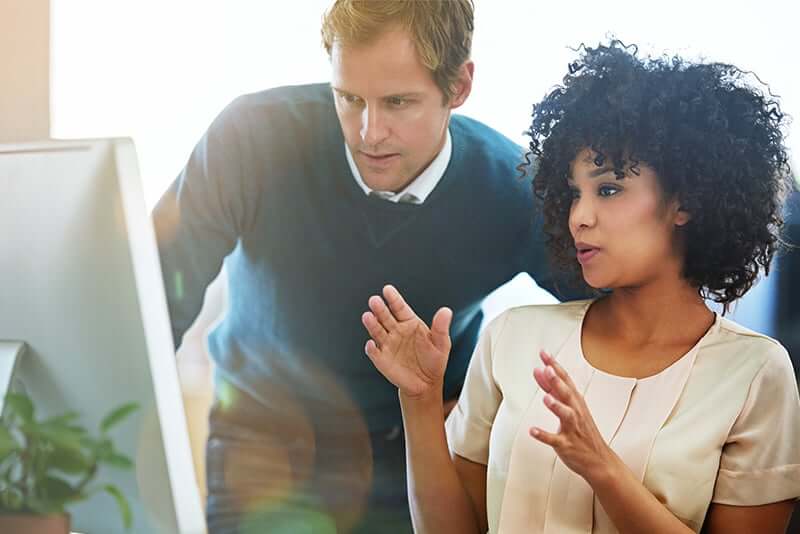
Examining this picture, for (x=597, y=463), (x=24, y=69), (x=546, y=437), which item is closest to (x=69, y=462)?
(x=546, y=437)

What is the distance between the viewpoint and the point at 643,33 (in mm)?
1631

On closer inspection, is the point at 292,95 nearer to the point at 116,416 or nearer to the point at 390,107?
the point at 390,107

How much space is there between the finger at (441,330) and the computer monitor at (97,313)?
64 centimetres

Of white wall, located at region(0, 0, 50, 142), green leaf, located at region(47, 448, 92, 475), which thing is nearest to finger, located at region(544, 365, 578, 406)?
green leaf, located at region(47, 448, 92, 475)

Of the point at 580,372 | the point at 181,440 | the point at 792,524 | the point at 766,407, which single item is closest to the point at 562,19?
the point at 580,372

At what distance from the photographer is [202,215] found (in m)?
1.85

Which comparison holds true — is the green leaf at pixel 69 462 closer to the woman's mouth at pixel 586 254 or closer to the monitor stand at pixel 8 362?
the monitor stand at pixel 8 362

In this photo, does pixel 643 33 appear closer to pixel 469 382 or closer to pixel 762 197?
pixel 762 197

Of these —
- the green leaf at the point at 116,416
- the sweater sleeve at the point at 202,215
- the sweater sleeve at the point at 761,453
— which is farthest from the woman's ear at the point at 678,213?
the green leaf at the point at 116,416

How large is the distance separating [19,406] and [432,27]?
3.13ft

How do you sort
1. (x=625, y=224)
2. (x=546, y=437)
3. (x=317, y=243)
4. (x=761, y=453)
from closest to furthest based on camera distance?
(x=546, y=437)
(x=761, y=453)
(x=625, y=224)
(x=317, y=243)

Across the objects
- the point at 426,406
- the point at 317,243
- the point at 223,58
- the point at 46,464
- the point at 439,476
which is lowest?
the point at 439,476

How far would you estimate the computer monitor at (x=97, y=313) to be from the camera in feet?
3.16

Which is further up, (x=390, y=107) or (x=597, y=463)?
(x=390, y=107)
